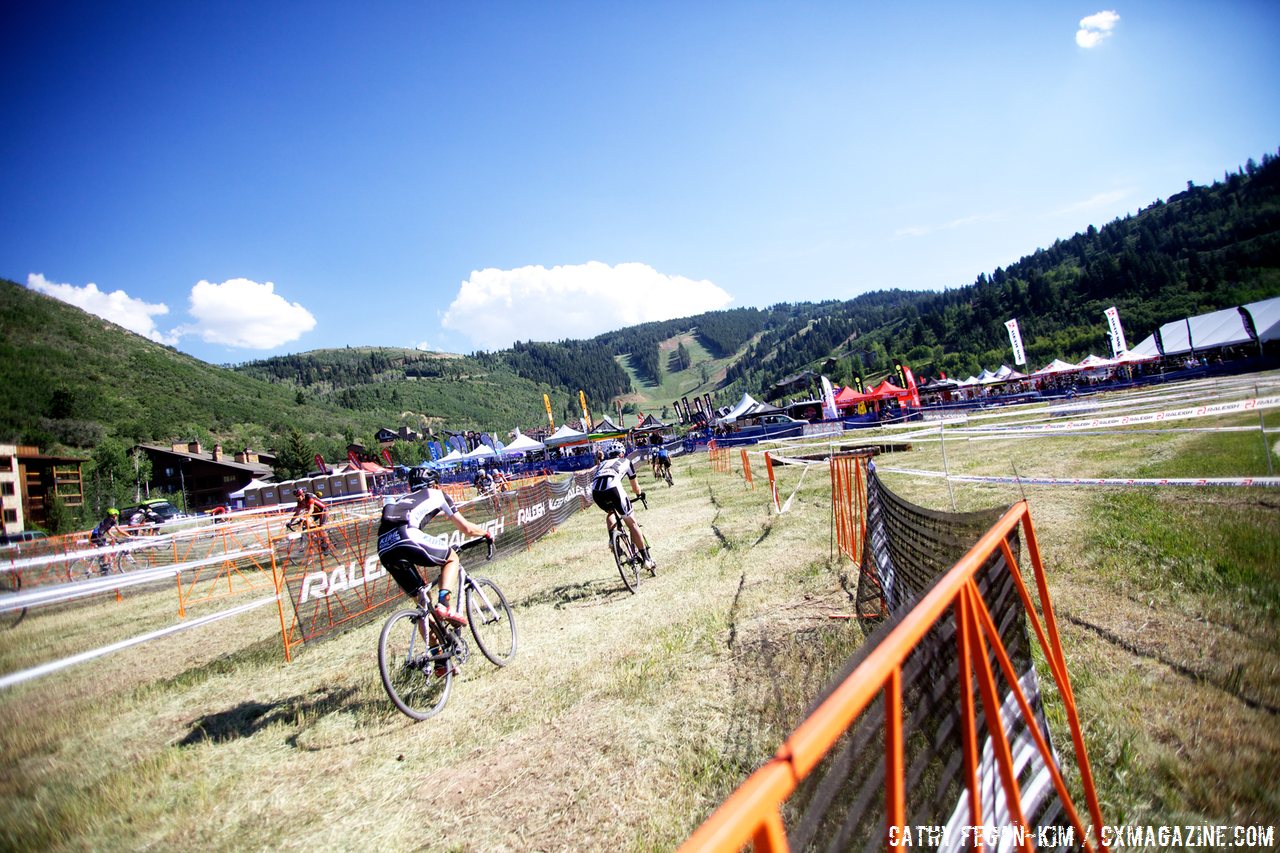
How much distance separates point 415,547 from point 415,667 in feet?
3.60

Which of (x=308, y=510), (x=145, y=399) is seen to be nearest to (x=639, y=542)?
(x=308, y=510)

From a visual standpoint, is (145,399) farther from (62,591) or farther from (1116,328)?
(1116,328)

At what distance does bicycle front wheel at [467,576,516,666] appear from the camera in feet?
18.6

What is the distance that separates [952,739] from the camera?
190 cm

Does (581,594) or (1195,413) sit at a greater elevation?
(1195,413)

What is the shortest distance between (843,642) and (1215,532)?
4.09 meters

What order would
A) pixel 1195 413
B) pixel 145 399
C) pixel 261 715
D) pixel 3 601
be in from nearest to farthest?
pixel 3 601, pixel 261 715, pixel 1195 413, pixel 145 399

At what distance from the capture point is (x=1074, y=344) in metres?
51.8

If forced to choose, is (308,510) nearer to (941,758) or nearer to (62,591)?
(62,591)

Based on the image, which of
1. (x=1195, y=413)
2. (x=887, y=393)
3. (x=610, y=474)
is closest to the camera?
(x=1195, y=413)

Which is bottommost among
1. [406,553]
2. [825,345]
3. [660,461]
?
[660,461]

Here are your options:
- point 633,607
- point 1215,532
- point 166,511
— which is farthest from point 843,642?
point 166,511

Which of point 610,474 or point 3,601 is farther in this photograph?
point 610,474

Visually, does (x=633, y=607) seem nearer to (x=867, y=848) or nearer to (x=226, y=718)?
(x=226, y=718)
